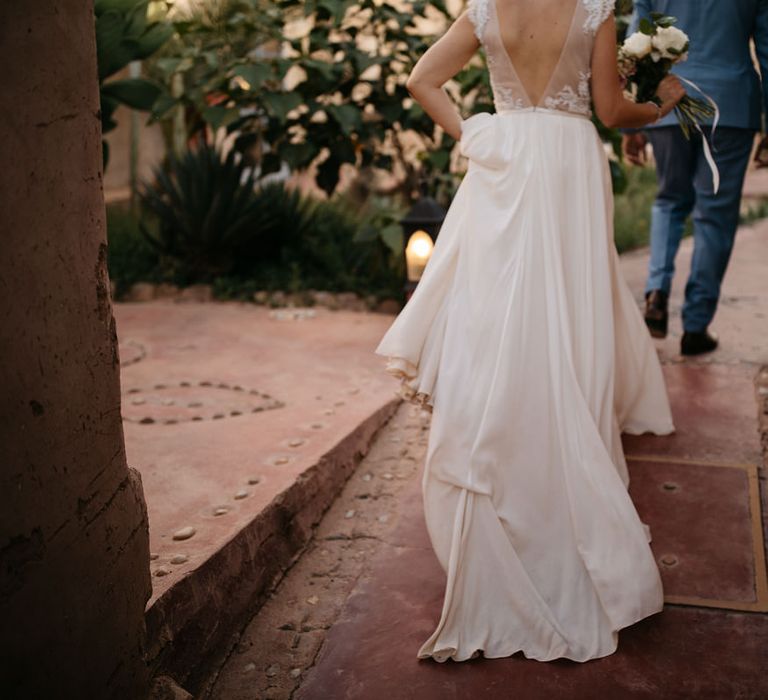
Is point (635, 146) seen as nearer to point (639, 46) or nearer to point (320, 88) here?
point (639, 46)

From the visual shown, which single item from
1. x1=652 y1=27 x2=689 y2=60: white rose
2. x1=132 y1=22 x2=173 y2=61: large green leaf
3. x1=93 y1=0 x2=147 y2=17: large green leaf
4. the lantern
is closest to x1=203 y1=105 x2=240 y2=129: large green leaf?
x1=132 y1=22 x2=173 y2=61: large green leaf

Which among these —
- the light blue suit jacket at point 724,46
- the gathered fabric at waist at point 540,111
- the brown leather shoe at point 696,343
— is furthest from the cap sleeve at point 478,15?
the brown leather shoe at point 696,343

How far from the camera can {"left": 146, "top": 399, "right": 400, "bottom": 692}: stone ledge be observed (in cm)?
205

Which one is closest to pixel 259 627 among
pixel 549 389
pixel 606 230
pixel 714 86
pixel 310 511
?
pixel 310 511

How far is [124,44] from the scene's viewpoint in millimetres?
5457

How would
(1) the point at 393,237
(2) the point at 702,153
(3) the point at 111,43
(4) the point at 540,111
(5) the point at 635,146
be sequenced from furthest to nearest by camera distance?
(1) the point at 393,237 < (3) the point at 111,43 < (5) the point at 635,146 < (2) the point at 702,153 < (4) the point at 540,111

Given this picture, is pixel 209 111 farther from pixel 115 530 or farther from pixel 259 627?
pixel 115 530

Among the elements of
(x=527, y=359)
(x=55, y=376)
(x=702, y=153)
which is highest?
(x=702, y=153)

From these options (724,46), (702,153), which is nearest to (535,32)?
(724,46)

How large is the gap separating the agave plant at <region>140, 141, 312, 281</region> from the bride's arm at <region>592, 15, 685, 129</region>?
4.12 m

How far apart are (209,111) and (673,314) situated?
326cm

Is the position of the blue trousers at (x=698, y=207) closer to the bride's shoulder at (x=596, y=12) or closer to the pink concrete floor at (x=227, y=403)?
the pink concrete floor at (x=227, y=403)

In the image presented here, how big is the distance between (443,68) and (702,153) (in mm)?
2149

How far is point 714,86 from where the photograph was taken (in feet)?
13.4
